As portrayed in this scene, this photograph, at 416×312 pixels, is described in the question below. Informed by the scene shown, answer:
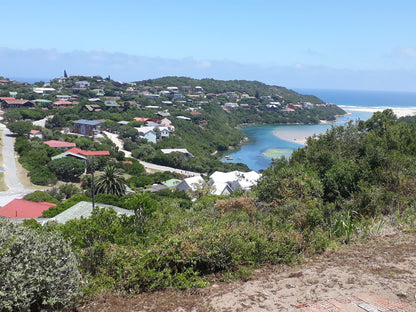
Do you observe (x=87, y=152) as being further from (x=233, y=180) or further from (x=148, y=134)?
(x=233, y=180)

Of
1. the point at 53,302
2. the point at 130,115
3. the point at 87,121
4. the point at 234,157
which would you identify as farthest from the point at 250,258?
the point at 130,115

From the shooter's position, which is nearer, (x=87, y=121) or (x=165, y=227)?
(x=165, y=227)

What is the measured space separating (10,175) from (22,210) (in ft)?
45.3

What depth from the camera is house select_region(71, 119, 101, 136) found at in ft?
144

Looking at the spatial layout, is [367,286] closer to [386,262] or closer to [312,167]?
[386,262]

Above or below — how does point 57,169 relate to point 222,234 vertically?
below

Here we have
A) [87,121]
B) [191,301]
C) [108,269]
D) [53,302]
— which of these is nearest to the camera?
[53,302]

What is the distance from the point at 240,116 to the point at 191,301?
7344 centimetres

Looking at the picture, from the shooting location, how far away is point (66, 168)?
28094 mm

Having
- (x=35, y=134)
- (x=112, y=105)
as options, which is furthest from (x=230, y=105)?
(x=35, y=134)

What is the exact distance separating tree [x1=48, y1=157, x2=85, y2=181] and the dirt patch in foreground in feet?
87.1

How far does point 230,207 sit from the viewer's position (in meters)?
7.33

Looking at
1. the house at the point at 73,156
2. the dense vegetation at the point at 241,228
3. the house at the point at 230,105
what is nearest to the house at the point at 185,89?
the house at the point at 230,105

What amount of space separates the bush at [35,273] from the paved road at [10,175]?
17.3 m
